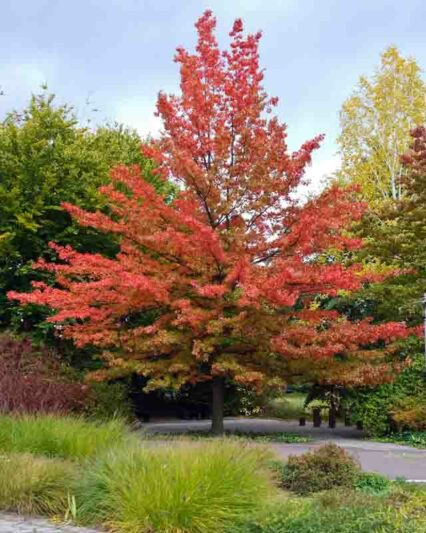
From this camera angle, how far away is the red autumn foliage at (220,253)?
45.8 feet

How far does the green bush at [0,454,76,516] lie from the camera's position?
7.24m

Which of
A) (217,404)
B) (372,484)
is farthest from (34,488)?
(217,404)

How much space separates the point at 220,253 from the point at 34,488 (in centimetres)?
711

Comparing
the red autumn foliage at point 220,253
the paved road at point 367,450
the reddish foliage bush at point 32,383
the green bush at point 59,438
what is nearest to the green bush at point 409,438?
the paved road at point 367,450

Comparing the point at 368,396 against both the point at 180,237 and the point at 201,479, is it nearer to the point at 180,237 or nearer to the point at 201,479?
the point at 180,237

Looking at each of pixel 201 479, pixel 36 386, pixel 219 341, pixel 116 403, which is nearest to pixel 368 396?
pixel 219 341

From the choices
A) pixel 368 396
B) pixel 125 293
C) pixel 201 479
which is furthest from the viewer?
pixel 368 396

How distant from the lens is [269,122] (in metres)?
15.2

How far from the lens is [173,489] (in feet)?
20.6

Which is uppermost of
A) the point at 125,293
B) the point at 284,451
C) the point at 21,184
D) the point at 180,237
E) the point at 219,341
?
the point at 21,184

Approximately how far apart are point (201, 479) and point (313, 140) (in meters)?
9.97

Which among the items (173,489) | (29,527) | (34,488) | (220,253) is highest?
(220,253)

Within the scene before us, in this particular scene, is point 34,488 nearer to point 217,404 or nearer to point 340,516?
point 340,516

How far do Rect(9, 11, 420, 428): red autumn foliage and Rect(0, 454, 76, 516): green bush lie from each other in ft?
20.3
